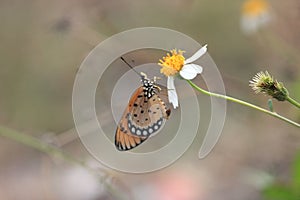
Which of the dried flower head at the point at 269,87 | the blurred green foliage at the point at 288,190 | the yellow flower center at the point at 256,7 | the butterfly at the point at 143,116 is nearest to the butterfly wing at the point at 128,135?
the butterfly at the point at 143,116

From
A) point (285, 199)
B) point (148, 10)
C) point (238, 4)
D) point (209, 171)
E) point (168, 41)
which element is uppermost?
point (148, 10)

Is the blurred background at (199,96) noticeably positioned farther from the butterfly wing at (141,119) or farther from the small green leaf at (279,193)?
the butterfly wing at (141,119)

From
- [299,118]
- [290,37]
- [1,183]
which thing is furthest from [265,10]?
[1,183]

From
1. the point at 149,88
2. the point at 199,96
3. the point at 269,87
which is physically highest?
the point at 199,96

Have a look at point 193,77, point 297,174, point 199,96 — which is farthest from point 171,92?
point 199,96

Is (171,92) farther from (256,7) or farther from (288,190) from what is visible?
(256,7)

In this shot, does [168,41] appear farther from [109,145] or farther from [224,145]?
[224,145]
